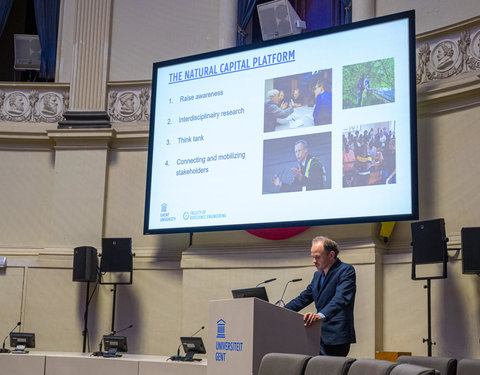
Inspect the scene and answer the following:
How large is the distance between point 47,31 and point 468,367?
777cm

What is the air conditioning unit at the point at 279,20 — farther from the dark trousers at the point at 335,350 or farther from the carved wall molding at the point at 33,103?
the dark trousers at the point at 335,350

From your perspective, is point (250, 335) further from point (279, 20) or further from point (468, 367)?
point (279, 20)

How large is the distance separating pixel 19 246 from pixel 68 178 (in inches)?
39.7

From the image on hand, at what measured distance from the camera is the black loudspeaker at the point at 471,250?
222 inches

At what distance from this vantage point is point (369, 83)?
21.4ft

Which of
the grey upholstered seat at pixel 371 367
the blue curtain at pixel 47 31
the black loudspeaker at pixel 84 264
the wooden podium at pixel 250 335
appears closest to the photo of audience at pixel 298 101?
the black loudspeaker at pixel 84 264

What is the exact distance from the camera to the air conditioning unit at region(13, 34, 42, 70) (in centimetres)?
935

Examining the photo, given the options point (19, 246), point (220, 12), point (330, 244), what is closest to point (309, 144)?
point (330, 244)

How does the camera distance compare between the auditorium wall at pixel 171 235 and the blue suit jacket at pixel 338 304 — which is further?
the auditorium wall at pixel 171 235

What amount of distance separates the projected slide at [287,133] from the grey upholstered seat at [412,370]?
3.91m

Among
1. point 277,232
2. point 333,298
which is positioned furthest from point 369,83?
point 333,298

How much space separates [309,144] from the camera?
6.76 m

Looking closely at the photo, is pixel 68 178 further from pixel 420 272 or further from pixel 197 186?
pixel 420 272

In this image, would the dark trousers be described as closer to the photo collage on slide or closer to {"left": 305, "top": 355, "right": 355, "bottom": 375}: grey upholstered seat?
the photo collage on slide
